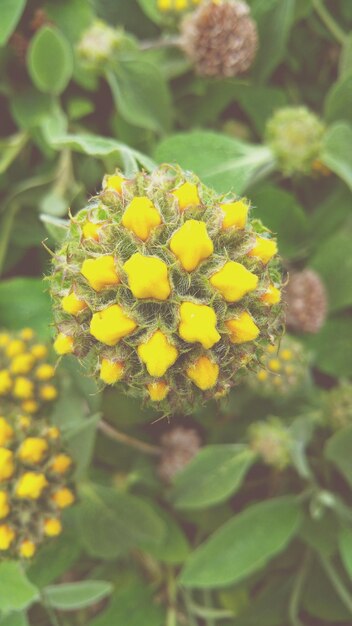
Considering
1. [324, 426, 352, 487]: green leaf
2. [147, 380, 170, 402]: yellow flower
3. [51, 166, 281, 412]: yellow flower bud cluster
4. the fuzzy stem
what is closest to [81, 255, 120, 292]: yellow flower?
[51, 166, 281, 412]: yellow flower bud cluster

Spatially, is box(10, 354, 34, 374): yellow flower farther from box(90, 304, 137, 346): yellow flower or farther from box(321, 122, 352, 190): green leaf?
box(321, 122, 352, 190): green leaf

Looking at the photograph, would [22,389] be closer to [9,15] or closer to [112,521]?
[112,521]

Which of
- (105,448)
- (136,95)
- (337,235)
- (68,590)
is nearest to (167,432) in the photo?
(105,448)

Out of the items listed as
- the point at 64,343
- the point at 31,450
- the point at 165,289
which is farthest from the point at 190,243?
the point at 31,450

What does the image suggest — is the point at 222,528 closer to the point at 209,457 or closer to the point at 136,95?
the point at 209,457

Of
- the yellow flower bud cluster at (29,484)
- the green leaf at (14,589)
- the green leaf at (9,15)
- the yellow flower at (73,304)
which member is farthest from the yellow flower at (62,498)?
the green leaf at (9,15)
